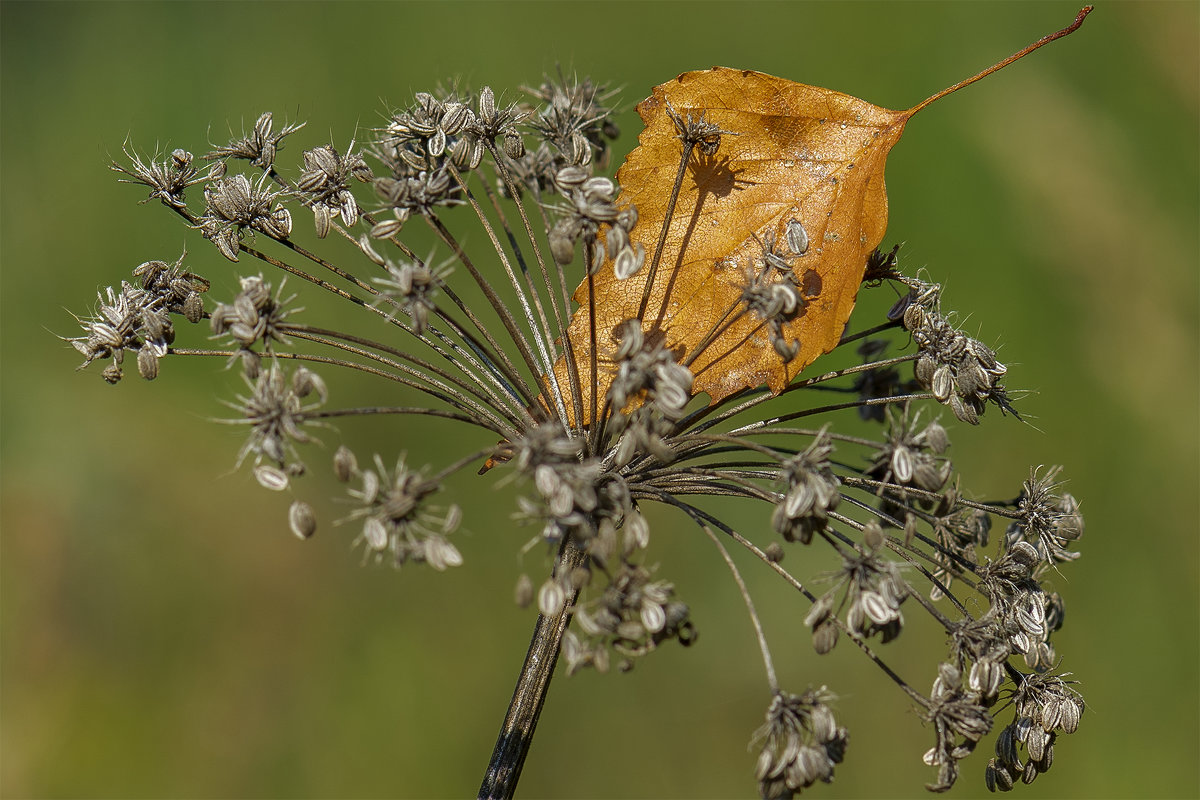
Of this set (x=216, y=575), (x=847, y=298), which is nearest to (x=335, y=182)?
(x=847, y=298)

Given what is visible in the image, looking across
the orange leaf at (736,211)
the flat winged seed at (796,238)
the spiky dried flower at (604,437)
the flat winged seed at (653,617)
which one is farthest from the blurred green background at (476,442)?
the flat winged seed at (653,617)

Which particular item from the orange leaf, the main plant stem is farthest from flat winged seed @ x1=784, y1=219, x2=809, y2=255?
the main plant stem

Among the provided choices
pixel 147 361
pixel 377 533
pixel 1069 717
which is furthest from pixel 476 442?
pixel 1069 717

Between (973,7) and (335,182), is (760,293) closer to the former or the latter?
(335,182)

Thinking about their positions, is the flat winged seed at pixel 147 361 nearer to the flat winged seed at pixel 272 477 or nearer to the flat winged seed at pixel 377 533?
the flat winged seed at pixel 272 477

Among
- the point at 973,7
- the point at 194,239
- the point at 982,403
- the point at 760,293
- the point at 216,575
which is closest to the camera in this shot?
the point at 760,293

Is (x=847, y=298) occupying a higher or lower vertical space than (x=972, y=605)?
higher
